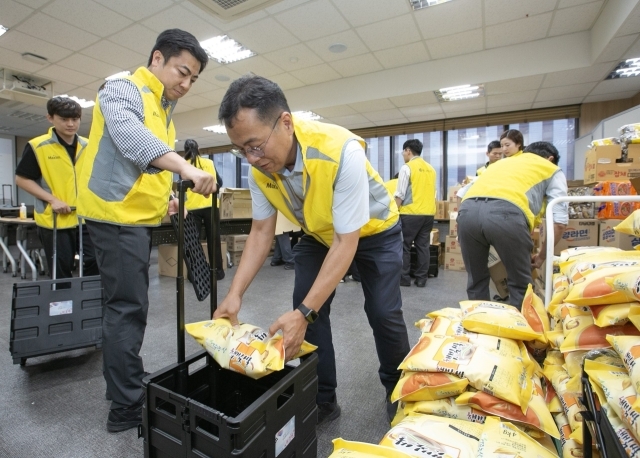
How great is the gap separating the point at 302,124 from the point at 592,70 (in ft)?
15.9

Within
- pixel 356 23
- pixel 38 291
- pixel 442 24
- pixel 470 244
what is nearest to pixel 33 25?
pixel 356 23

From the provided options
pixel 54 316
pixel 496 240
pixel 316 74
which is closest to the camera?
pixel 54 316

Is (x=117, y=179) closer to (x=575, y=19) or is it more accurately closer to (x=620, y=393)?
(x=620, y=393)

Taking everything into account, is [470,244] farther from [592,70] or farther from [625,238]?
[592,70]

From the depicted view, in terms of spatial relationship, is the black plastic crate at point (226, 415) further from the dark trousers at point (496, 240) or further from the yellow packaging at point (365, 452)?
the dark trousers at point (496, 240)

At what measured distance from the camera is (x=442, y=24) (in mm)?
3777

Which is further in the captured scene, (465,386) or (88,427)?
(88,427)

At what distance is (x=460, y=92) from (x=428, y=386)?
5.15 meters

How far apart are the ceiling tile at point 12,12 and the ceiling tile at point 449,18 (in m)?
3.93

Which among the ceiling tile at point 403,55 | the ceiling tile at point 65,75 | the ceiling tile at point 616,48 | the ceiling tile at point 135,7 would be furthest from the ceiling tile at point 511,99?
the ceiling tile at point 65,75

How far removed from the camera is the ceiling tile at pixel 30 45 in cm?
403

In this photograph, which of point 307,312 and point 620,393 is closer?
point 620,393

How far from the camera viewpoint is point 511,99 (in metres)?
5.36

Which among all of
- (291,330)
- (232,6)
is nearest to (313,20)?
(232,6)
